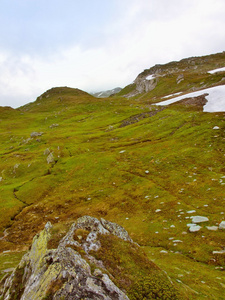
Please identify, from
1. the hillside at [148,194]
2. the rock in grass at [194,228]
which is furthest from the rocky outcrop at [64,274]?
the rock in grass at [194,228]

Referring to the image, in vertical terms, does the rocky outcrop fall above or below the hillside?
above

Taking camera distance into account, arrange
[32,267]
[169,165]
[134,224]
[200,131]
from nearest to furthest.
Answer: [32,267] < [134,224] < [169,165] < [200,131]

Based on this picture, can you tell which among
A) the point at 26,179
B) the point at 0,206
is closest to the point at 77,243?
the point at 0,206

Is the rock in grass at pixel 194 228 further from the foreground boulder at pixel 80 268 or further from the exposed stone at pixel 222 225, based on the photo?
the foreground boulder at pixel 80 268

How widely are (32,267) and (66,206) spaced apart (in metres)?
24.0

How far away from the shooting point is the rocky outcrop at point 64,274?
7.62 meters

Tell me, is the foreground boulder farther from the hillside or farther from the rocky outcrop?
the hillside

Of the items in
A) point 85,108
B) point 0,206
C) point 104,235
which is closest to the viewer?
point 104,235

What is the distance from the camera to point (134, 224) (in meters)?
24.5

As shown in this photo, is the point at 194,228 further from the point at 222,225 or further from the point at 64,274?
the point at 64,274

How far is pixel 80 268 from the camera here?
855 cm

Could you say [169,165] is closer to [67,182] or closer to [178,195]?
[178,195]

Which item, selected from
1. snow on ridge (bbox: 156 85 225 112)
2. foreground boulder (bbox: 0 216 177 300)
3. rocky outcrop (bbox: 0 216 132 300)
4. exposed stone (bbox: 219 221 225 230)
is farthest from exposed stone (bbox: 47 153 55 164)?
snow on ridge (bbox: 156 85 225 112)

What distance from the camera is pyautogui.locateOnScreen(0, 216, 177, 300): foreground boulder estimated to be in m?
7.76
